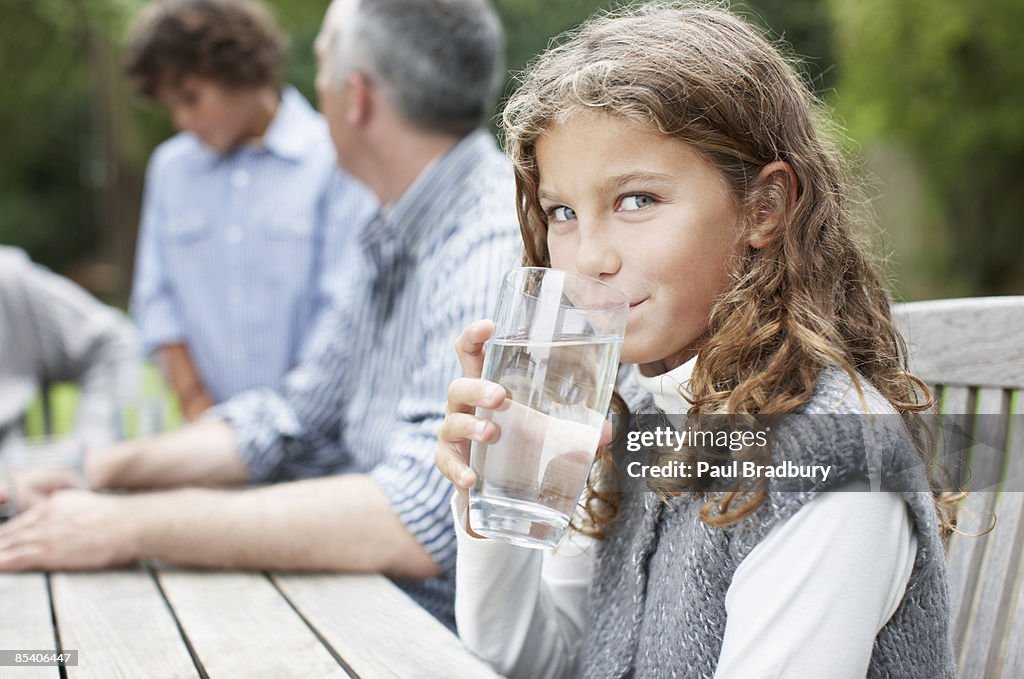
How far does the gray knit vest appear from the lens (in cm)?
108

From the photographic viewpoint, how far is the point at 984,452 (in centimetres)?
156

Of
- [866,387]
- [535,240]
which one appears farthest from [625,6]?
[866,387]

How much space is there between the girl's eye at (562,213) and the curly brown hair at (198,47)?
2.92 m

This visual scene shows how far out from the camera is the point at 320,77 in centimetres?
260

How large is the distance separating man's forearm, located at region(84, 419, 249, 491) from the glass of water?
1399 mm

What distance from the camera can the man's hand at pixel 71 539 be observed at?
1761mm

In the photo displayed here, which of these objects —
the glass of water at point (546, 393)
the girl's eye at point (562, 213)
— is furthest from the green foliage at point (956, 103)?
the glass of water at point (546, 393)

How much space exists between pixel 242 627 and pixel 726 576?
2.39 feet

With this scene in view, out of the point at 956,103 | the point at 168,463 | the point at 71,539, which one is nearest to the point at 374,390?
the point at 168,463

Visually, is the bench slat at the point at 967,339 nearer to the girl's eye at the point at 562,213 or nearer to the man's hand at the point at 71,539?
the girl's eye at the point at 562,213

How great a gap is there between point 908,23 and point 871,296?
34.8 ft

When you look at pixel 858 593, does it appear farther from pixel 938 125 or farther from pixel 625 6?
pixel 938 125

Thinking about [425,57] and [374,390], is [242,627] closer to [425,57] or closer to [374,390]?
[374,390]

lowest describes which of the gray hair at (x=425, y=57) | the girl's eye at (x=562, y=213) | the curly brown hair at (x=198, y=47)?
the girl's eye at (x=562, y=213)
